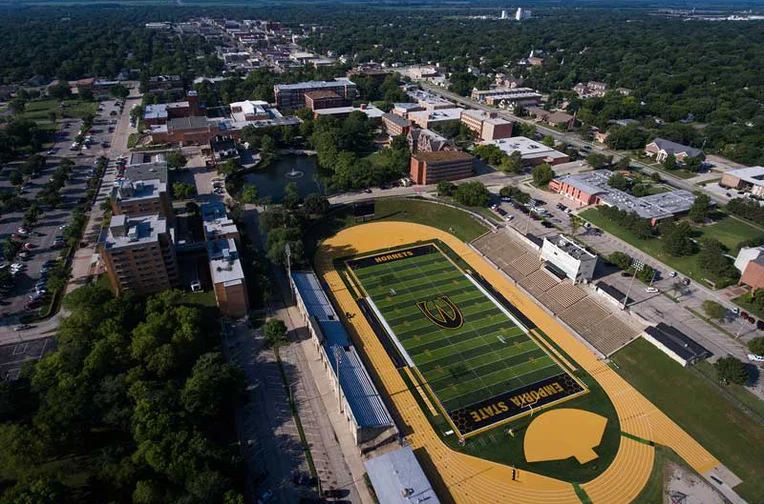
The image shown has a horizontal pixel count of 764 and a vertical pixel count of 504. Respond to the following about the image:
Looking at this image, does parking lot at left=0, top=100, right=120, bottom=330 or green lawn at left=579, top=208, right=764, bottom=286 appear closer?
parking lot at left=0, top=100, right=120, bottom=330

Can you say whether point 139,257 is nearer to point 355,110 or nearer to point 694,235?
point 694,235

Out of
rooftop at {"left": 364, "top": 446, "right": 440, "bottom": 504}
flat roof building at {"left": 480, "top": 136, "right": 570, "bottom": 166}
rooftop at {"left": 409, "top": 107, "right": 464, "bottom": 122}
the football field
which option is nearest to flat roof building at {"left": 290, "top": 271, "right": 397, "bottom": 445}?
rooftop at {"left": 364, "top": 446, "right": 440, "bottom": 504}

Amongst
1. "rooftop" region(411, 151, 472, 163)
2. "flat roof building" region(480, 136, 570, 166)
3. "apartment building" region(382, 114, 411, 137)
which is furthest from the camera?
"apartment building" region(382, 114, 411, 137)

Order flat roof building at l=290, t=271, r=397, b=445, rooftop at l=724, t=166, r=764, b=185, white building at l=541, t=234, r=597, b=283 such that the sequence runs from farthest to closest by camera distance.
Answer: rooftop at l=724, t=166, r=764, b=185 < white building at l=541, t=234, r=597, b=283 < flat roof building at l=290, t=271, r=397, b=445

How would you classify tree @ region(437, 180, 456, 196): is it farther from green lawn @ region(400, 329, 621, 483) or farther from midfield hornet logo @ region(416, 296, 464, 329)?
green lawn @ region(400, 329, 621, 483)

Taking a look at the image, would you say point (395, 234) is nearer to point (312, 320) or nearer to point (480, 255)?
point (480, 255)

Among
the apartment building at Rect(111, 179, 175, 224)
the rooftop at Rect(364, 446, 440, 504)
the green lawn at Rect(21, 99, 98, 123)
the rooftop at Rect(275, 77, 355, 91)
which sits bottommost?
the rooftop at Rect(364, 446, 440, 504)

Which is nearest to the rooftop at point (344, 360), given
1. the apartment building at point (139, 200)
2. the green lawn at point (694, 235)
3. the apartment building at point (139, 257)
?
the apartment building at point (139, 257)
